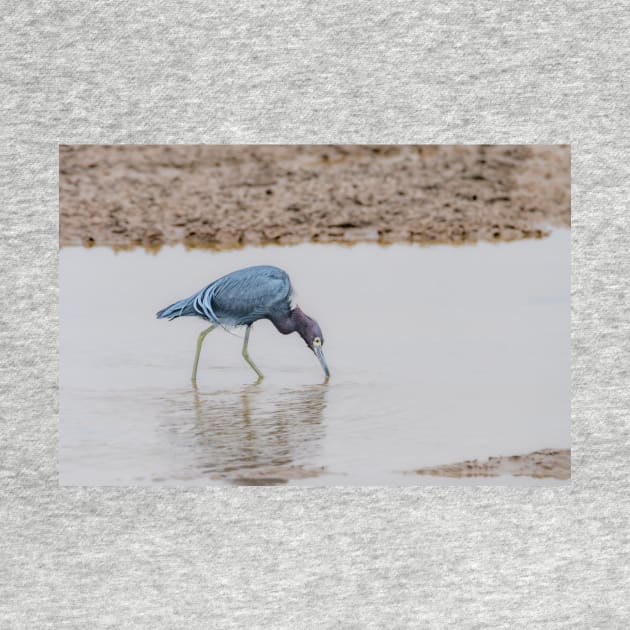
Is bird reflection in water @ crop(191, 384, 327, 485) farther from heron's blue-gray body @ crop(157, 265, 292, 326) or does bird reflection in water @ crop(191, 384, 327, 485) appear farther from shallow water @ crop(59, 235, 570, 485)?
heron's blue-gray body @ crop(157, 265, 292, 326)

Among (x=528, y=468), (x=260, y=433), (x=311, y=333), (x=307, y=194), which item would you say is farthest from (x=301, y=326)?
(x=528, y=468)

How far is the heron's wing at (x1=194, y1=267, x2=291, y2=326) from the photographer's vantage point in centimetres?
335

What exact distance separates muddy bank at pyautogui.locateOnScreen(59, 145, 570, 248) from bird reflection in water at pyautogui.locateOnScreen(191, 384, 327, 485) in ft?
1.28

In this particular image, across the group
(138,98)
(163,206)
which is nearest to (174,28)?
(138,98)

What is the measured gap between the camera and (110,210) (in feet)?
11.7

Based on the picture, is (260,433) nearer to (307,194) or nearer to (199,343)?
(199,343)

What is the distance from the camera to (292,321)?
11.1 feet

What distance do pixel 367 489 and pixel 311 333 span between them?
1.27 ft

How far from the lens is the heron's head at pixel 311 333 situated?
3338 mm

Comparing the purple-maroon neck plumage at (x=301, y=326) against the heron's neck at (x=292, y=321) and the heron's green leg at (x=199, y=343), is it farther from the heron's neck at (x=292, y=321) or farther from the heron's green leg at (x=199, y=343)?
the heron's green leg at (x=199, y=343)

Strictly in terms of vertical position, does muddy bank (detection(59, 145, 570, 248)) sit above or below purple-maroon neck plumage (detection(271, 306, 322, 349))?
above

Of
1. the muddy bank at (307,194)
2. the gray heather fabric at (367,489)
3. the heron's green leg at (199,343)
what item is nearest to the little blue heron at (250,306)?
the heron's green leg at (199,343)

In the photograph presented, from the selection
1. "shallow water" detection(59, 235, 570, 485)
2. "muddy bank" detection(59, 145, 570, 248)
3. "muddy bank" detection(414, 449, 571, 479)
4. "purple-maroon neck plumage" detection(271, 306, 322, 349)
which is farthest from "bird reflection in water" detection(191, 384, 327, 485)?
"muddy bank" detection(59, 145, 570, 248)

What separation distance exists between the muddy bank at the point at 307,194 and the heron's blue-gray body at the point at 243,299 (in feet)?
0.38
